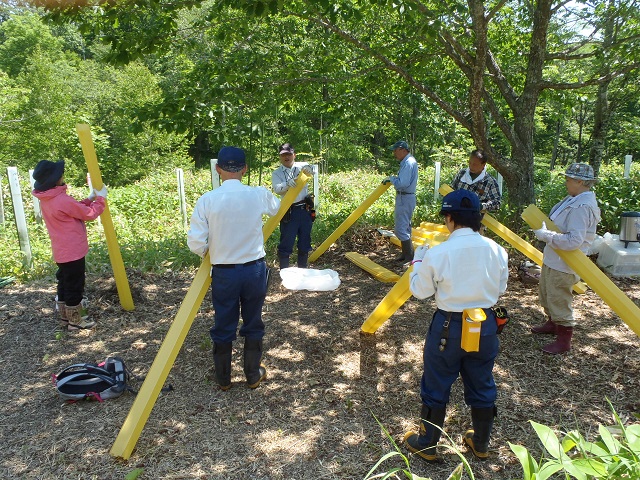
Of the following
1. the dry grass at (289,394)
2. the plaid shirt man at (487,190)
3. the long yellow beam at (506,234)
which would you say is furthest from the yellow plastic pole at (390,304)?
the plaid shirt man at (487,190)

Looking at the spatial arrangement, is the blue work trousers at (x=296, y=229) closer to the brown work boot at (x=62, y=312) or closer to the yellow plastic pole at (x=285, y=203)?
the yellow plastic pole at (x=285, y=203)

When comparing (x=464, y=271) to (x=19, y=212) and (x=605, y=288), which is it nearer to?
(x=605, y=288)

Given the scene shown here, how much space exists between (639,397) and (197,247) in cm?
360

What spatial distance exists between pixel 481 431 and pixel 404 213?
4.09 meters

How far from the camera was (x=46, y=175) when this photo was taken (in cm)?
445

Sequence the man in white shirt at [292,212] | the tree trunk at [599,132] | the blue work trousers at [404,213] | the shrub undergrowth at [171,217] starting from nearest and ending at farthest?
A: the man in white shirt at [292,212]
the blue work trousers at [404,213]
the shrub undergrowth at [171,217]
the tree trunk at [599,132]

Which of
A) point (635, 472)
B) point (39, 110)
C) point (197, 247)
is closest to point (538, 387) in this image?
point (635, 472)

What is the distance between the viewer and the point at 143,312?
5.42 m

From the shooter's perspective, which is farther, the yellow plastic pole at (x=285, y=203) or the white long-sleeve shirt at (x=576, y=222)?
the yellow plastic pole at (x=285, y=203)

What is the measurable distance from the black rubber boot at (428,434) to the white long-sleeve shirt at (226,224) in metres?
1.65

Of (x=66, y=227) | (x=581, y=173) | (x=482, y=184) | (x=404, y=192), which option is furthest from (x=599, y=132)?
(x=66, y=227)

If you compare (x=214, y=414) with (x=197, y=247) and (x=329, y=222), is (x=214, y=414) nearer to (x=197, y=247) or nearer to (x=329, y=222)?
(x=197, y=247)

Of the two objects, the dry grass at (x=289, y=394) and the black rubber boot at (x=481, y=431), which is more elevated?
the black rubber boot at (x=481, y=431)

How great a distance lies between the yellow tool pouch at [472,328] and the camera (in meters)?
2.66
